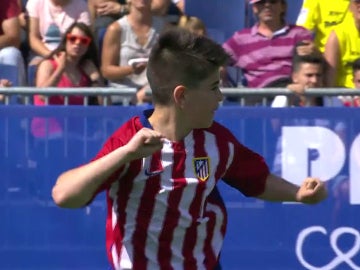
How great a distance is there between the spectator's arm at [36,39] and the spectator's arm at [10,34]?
0.16 meters

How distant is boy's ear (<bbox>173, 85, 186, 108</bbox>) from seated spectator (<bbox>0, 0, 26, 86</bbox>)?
13.3 feet

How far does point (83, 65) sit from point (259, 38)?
4.55 feet

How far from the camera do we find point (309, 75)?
26.1 feet

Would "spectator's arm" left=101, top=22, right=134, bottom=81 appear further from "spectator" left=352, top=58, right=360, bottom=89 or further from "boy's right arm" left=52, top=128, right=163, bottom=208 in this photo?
"boy's right arm" left=52, top=128, right=163, bottom=208

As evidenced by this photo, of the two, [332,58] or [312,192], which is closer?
[312,192]

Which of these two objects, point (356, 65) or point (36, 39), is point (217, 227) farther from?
point (36, 39)

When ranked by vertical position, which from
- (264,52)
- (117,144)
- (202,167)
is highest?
(264,52)

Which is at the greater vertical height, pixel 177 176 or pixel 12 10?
pixel 12 10

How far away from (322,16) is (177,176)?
5.05 meters

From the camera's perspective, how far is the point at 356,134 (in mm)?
7355

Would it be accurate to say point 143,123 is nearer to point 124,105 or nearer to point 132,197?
point 132,197

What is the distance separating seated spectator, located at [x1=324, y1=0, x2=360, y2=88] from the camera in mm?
8469

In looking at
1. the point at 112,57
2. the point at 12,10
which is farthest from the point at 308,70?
the point at 12,10

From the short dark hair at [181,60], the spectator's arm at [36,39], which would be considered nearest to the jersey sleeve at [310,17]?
the spectator's arm at [36,39]
